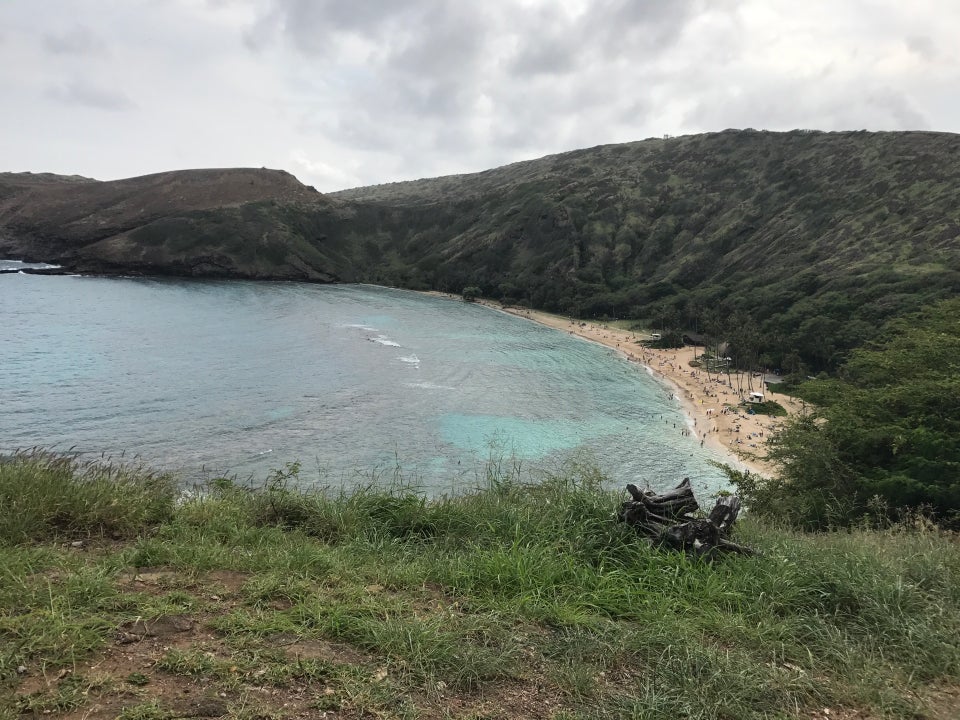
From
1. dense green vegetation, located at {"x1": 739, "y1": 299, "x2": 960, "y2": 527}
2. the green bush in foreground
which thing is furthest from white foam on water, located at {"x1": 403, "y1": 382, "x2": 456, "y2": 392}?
the green bush in foreground

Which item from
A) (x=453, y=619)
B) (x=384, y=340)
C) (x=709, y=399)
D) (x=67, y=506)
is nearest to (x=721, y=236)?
(x=709, y=399)

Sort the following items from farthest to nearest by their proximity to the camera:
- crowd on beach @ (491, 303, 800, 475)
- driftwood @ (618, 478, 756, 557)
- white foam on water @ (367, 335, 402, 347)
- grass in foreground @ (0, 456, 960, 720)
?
1. white foam on water @ (367, 335, 402, 347)
2. crowd on beach @ (491, 303, 800, 475)
3. driftwood @ (618, 478, 756, 557)
4. grass in foreground @ (0, 456, 960, 720)

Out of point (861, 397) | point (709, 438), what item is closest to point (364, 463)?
point (861, 397)

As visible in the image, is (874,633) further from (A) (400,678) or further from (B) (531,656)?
(A) (400,678)

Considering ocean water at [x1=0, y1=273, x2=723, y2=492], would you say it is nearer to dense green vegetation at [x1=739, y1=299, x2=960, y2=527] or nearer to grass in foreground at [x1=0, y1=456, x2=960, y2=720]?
dense green vegetation at [x1=739, y1=299, x2=960, y2=527]

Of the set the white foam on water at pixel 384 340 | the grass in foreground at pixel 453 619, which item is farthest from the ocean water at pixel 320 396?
the grass in foreground at pixel 453 619

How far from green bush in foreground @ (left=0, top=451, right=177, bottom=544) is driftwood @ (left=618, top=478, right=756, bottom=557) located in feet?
20.4

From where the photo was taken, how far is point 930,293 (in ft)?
178

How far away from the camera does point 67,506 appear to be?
22.0ft

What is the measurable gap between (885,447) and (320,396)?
3438 cm

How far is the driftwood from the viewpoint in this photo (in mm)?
6387

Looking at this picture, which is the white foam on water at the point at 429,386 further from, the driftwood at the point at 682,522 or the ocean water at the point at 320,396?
the driftwood at the point at 682,522

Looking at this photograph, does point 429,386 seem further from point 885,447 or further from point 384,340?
point 885,447

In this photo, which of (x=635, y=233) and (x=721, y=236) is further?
(x=635, y=233)
